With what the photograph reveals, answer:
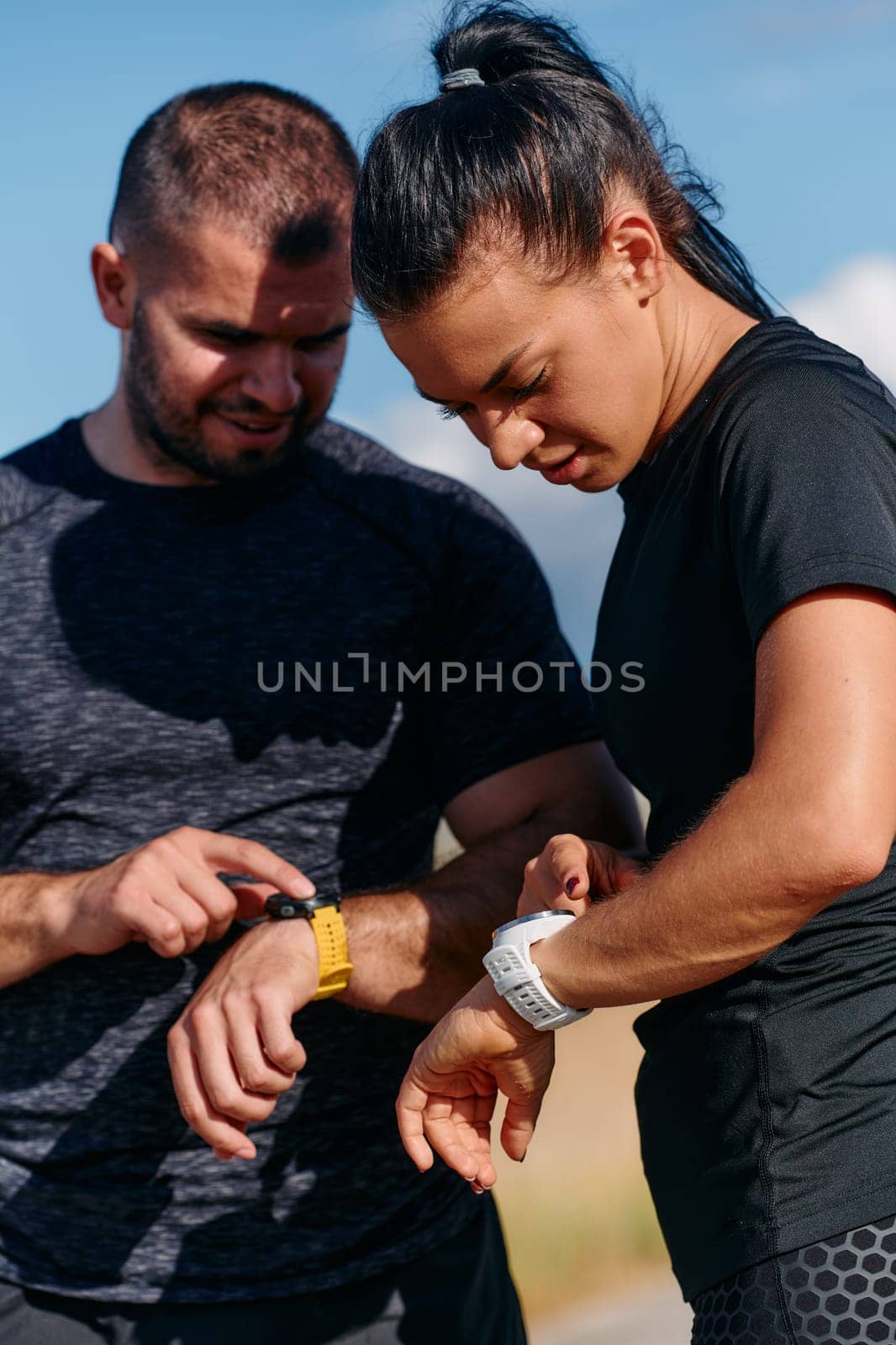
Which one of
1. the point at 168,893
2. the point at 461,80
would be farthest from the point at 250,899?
the point at 461,80

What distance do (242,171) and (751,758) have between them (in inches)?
62.2

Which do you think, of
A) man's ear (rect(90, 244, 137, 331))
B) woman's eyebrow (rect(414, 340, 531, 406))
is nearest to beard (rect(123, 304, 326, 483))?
man's ear (rect(90, 244, 137, 331))

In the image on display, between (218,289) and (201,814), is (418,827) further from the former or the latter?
(218,289)

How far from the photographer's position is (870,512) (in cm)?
153

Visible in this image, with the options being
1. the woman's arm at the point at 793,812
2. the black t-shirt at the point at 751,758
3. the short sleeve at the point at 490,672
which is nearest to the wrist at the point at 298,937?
the short sleeve at the point at 490,672

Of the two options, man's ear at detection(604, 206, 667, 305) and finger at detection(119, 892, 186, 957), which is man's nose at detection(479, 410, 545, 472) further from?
finger at detection(119, 892, 186, 957)

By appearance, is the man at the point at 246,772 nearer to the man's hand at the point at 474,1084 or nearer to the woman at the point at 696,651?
the man's hand at the point at 474,1084

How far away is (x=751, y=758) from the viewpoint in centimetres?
173

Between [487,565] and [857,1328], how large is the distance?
1438 millimetres

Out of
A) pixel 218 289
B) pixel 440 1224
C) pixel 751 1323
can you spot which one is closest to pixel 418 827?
pixel 440 1224

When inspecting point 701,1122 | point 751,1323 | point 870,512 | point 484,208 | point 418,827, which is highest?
point 484,208

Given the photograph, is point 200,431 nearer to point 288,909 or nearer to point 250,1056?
point 288,909

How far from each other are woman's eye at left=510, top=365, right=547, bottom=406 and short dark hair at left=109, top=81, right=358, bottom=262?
0.98 metres

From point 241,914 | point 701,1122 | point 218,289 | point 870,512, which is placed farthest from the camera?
point 218,289
